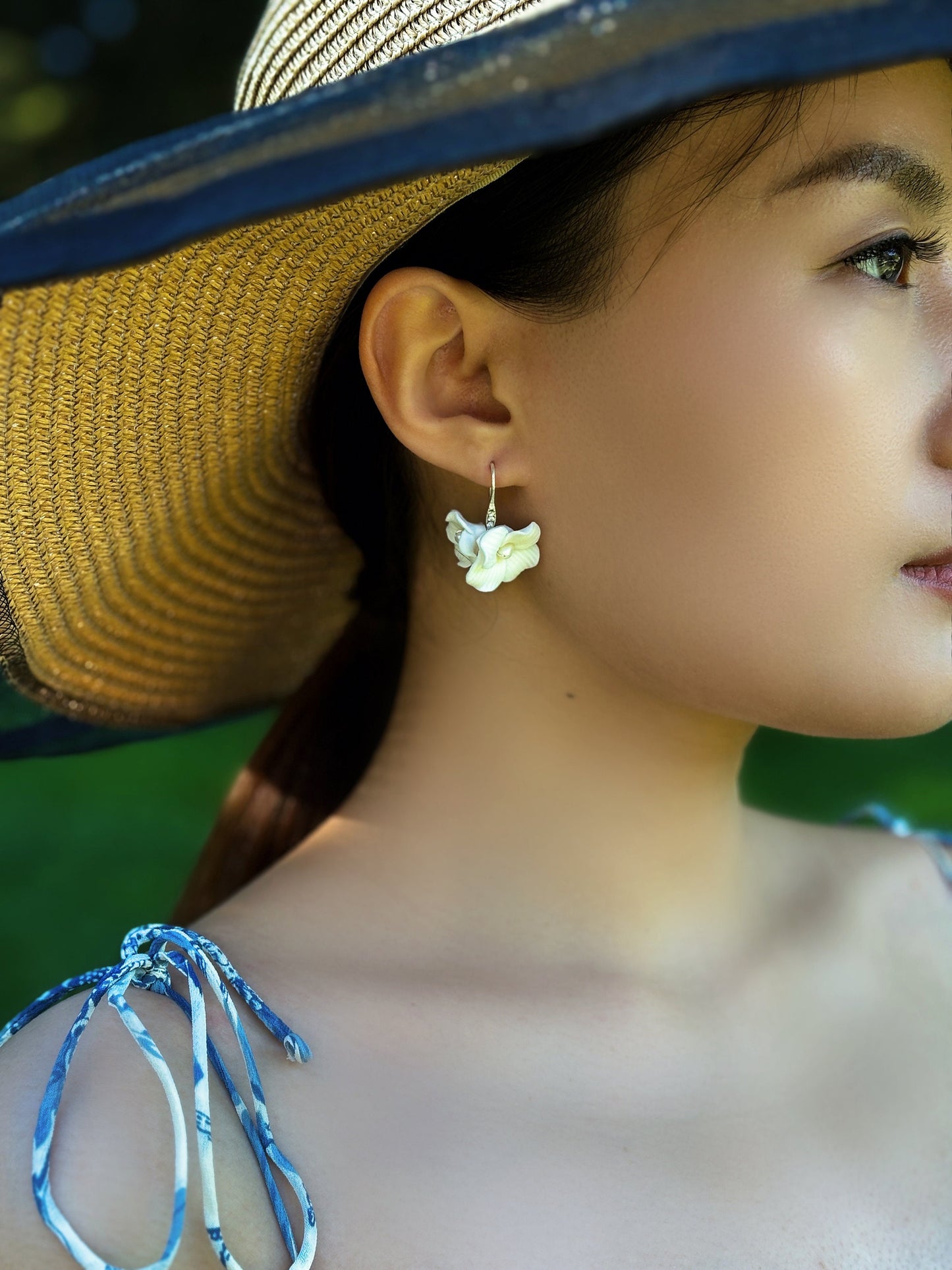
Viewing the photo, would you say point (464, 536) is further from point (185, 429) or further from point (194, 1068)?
point (194, 1068)

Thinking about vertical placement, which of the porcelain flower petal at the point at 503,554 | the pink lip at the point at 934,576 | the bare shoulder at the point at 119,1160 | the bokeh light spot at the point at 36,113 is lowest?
the bare shoulder at the point at 119,1160

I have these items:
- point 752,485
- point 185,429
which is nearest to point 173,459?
point 185,429

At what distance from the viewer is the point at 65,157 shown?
247 centimetres

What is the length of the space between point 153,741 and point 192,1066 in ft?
4.39

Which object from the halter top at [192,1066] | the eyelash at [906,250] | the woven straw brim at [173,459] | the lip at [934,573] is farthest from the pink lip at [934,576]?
the halter top at [192,1066]

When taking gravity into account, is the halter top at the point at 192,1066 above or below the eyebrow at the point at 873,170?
below

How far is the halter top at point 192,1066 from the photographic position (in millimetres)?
949

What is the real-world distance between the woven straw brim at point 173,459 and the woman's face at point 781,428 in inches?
7.1

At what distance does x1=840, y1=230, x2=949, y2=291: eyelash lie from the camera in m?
1.09

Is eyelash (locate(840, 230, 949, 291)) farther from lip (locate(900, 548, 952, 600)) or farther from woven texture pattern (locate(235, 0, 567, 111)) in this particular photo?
woven texture pattern (locate(235, 0, 567, 111))

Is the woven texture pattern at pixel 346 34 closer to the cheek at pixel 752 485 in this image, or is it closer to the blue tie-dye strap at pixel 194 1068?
the cheek at pixel 752 485

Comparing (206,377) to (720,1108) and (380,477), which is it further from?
(720,1108)

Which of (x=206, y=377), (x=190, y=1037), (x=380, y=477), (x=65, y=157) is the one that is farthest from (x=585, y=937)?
(x=65, y=157)

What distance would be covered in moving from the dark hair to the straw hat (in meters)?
0.05
